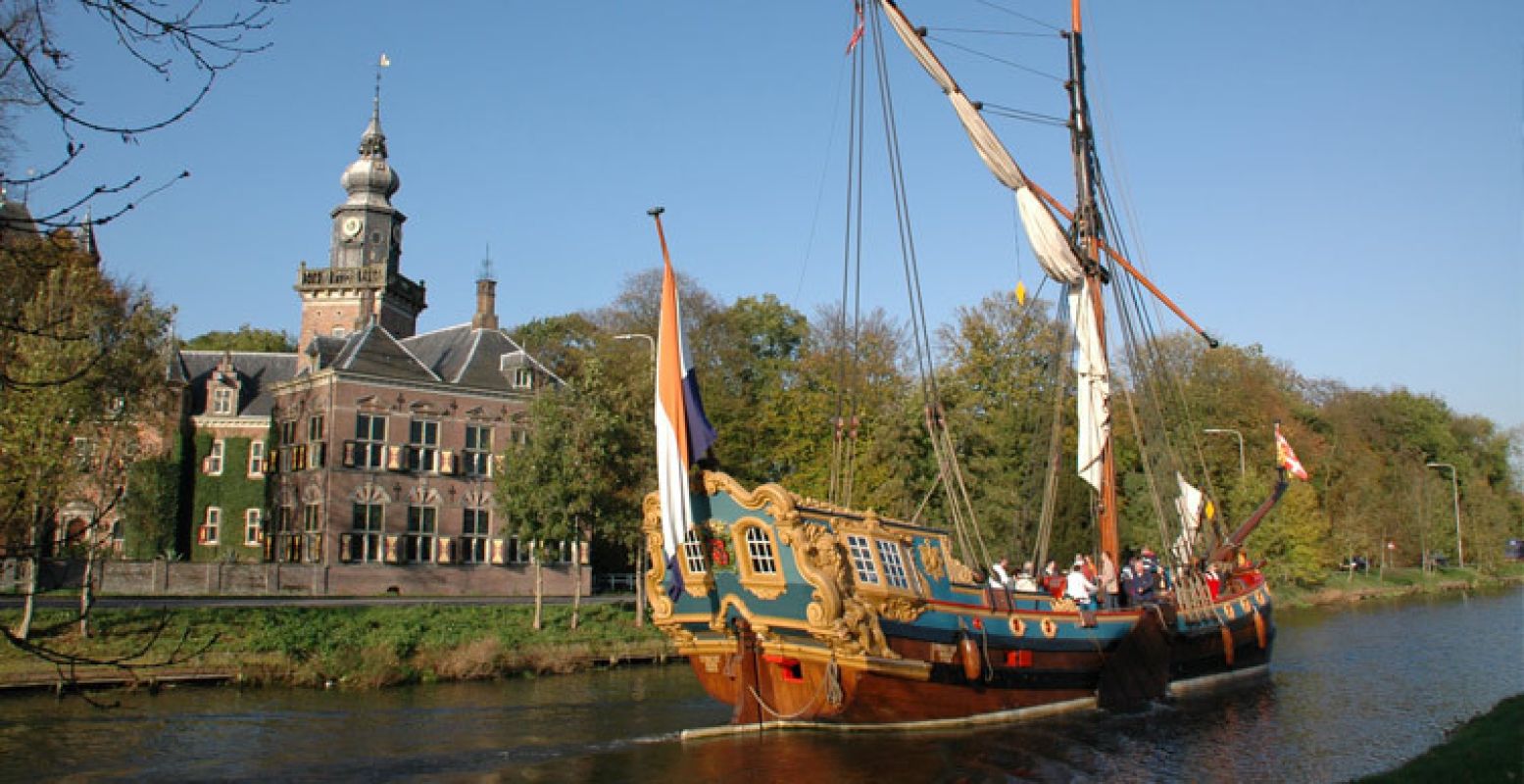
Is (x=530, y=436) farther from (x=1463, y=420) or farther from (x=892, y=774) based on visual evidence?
(x=1463, y=420)

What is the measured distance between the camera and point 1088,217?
31469mm

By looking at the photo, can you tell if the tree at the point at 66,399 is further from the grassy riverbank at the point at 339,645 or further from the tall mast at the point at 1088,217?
the tall mast at the point at 1088,217

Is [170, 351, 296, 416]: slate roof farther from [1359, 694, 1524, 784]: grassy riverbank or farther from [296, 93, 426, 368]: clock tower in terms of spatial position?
[1359, 694, 1524, 784]: grassy riverbank

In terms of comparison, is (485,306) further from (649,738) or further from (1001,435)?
(649,738)

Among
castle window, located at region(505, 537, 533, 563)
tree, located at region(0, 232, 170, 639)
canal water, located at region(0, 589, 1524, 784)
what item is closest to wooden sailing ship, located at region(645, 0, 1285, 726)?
canal water, located at region(0, 589, 1524, 784)

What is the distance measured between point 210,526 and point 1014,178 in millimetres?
37453

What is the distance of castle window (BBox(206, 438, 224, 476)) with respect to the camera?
1882 inches

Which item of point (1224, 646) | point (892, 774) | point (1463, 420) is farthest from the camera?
point (1463, 420)

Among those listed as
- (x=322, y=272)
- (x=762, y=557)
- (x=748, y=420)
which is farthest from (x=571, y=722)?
(x=322, y=272)

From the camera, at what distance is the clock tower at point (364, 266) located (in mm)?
58500

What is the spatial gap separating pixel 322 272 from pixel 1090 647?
49.0 m

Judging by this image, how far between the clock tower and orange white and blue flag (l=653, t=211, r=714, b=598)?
137 ft

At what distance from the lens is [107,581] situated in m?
34.8

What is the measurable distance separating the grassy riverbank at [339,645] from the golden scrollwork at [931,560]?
541 inches
